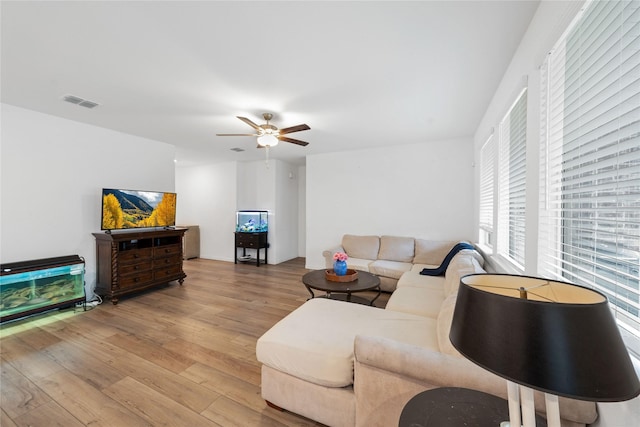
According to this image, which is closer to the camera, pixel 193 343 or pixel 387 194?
pixel 193 343

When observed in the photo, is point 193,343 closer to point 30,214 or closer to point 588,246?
point 30,214

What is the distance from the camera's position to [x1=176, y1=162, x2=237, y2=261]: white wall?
20.6 feet

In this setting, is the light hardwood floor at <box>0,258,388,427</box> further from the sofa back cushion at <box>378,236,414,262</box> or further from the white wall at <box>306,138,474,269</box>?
Answer: the white wall at <box>306,138,474,269</box>

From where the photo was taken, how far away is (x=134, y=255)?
3.68 metres

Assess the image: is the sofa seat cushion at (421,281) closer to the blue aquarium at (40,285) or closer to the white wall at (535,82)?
the white wall at (535,82)

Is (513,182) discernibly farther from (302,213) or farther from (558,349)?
(302,213)

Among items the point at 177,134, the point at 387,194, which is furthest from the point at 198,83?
the point at 387,194

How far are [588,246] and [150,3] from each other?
266 cm

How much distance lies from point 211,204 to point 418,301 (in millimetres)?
5738

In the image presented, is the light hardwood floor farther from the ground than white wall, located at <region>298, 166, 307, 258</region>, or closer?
closer

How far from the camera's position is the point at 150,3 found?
1.51 metres

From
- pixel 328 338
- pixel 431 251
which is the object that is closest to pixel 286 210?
pixel 431 251

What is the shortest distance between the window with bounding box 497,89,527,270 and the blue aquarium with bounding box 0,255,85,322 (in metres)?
4.93

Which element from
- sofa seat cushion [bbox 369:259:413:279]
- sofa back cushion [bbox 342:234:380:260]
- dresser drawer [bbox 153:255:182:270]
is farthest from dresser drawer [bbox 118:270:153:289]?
sofa seat cushion [bbox 369:259:413:279]
